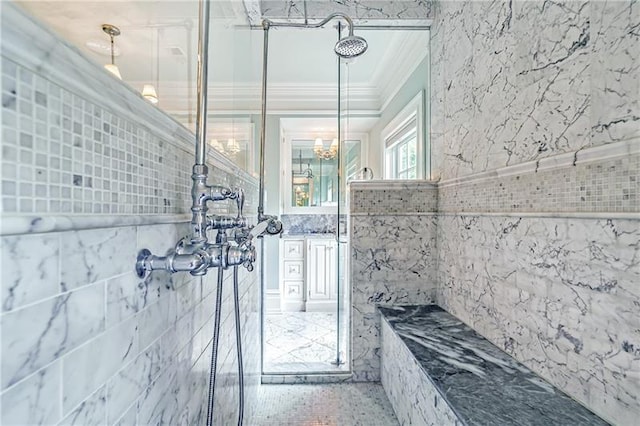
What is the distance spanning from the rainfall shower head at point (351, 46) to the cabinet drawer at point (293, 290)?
2.33 m

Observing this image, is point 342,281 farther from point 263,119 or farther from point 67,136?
point 67,136

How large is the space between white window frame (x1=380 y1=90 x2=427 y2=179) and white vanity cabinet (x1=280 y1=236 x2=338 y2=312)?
42.2 inches

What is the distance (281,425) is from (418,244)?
1.26 m

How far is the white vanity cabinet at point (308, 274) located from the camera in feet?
10.5

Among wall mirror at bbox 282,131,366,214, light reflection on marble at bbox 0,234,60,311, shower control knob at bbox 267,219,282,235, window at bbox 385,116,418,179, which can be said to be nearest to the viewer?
light reflection on marble at bbox 0,234,60,311

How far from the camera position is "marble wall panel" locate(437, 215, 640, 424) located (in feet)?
2.48

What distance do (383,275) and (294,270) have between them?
5.12 ft

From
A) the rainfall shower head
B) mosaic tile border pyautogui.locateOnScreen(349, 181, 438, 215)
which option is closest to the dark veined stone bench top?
mosaic tile border pyautogui.locateOnScreen(349, 181, 438, 215)

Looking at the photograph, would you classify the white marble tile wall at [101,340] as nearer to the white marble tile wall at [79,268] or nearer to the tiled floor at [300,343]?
the white marble tile wall at [79,268]

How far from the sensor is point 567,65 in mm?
938

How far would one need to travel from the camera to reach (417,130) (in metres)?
2.20

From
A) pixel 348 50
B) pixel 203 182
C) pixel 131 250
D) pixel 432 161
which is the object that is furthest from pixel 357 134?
pixel 131 250

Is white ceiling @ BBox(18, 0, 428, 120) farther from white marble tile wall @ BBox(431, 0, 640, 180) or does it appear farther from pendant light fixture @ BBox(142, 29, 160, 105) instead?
white marble tile wall @ BBox(431, 0, 640, 180)

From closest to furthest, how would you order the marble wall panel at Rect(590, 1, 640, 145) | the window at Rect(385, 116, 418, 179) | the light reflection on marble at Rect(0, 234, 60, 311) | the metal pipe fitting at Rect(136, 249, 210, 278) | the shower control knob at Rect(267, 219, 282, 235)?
1. the light reflection on marble at Rect(0, 234, 60, 311)
2. the metal pipe fitting at Rect(136, 249, 210, 278)
3. the marble wall panel at Rect(590, 1, 640, 145)
4. the shower control knob at Rect(267, 219, 282, 235)
5. the window at Rect(385, 116, 418, 179)
